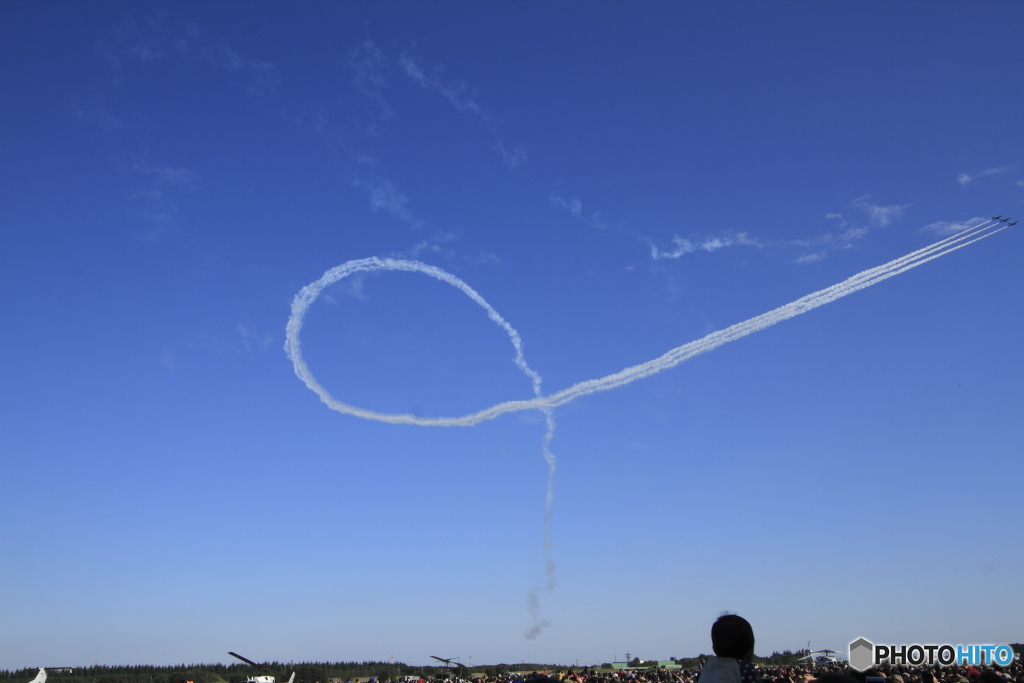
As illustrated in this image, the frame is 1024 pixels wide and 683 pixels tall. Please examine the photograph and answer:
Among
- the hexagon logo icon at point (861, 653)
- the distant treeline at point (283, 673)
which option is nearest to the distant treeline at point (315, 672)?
the distant treeline at point (283, 673)

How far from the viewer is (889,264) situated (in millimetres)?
49406

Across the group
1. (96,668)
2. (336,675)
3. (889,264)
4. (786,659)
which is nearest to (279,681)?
(336,675)

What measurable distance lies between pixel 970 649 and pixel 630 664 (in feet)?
373

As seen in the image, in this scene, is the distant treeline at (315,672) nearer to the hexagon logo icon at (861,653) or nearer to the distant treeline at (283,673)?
the distant treeline at (283,673)

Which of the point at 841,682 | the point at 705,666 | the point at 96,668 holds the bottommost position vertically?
the point at 96,668

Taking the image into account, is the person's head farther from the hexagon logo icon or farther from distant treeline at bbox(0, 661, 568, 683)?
distant treeline at bbox(0, 661, 568, 683)

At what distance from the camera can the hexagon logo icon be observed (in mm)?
13586

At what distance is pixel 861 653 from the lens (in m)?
13.7

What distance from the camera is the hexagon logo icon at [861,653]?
1359 cm

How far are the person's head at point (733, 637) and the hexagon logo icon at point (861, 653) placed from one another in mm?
9377

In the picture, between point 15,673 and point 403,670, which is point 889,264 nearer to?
point 403,670

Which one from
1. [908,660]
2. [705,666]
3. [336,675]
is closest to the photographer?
[705,666]

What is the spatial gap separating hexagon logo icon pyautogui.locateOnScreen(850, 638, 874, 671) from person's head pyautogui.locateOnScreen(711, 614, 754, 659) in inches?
369

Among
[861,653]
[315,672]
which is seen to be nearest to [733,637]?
[861,653]
